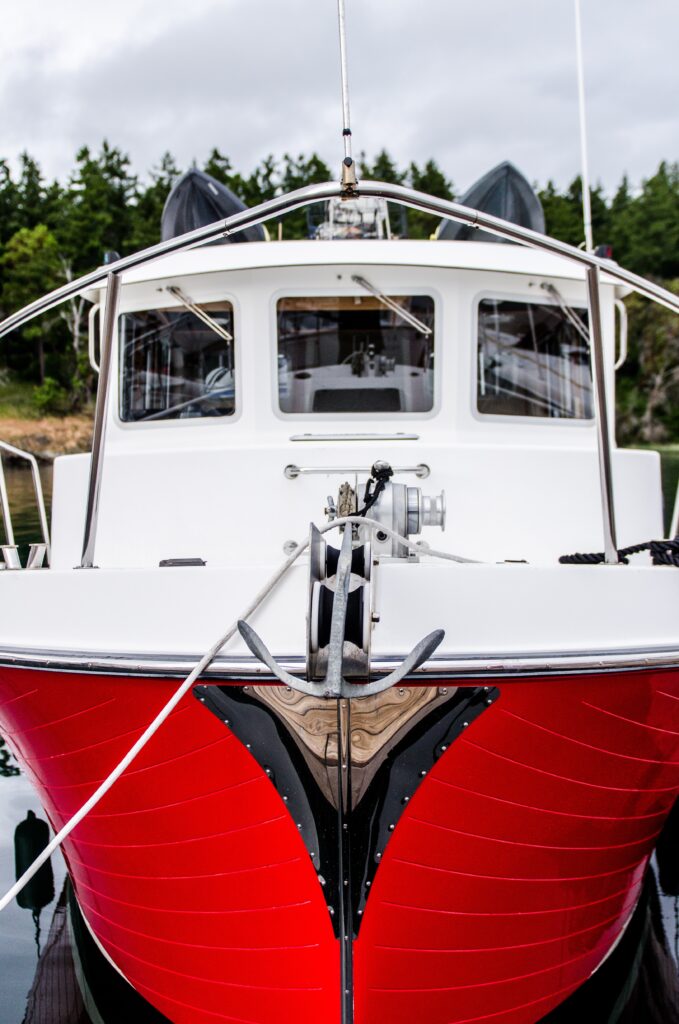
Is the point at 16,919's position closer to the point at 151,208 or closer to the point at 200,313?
the point at 200,313

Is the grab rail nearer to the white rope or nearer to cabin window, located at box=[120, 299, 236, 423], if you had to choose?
cabin window, located at box=[120, 299, 236, 423]

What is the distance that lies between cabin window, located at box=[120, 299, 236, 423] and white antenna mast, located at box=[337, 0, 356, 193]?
1.59 m

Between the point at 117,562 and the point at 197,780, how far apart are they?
5.33ft

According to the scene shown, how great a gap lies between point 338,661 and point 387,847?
879 millimetres

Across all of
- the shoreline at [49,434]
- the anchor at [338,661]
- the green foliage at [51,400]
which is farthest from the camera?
the green foliage at [51,400]

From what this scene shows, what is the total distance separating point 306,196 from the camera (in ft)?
8.67

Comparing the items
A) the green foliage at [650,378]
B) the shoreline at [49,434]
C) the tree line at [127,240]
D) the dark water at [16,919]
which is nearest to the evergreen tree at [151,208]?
the tree line at [127,240]

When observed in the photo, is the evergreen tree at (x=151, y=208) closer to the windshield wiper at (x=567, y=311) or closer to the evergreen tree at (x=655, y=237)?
the evergreen tree at (x=655, y=237)

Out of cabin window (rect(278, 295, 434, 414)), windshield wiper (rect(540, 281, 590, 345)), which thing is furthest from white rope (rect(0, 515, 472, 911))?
windshield wiper (rect(540, 281, 590, 345))

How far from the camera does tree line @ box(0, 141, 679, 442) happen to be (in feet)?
152

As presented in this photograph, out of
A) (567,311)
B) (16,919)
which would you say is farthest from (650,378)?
(16,919)

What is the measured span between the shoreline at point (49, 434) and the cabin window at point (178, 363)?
3385 cm

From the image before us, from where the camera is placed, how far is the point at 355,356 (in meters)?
4.52

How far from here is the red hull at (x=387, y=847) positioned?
113 inches
